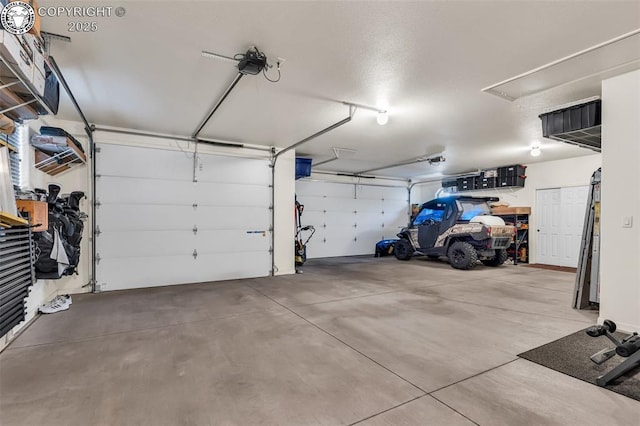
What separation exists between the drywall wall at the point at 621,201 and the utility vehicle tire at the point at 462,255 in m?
3.71

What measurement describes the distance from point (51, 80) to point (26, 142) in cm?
142

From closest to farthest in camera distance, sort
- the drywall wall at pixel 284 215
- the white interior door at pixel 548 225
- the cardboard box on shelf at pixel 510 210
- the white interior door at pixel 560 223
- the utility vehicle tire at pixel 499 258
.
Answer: the drywall wall at pixel 284 215, the white interior door at pixel 560 223, the utility vehicle tire at pixel 499 258, the white interior door at pixel 548 225, the cardboard box on shelf at pixel 510 210

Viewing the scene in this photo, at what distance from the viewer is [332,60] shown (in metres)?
3.01

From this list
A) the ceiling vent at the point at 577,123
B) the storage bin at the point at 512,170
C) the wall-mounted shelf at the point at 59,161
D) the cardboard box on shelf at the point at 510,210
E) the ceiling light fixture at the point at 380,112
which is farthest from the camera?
the storage bin at the point at 512,170

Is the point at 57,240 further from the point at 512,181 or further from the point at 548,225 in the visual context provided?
the point at 548,225

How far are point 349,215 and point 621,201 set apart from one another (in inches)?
290

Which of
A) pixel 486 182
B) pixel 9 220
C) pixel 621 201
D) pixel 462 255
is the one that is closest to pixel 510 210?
pixel 486 182

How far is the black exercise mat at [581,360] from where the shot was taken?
84.8 inches

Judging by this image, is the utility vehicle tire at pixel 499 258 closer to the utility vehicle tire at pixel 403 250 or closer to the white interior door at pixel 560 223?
the white interior door at pixel 560 223

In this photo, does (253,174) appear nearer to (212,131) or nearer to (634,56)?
(212,131)

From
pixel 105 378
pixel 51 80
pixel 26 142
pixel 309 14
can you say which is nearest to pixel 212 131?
pixel 26 142

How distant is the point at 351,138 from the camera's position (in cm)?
602

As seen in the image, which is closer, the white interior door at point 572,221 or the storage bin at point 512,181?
the white interior door at point 572,221

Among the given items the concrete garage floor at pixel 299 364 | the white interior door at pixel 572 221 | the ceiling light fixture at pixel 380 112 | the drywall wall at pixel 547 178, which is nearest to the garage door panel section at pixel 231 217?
the concrete garage floor at pixel 299 364
